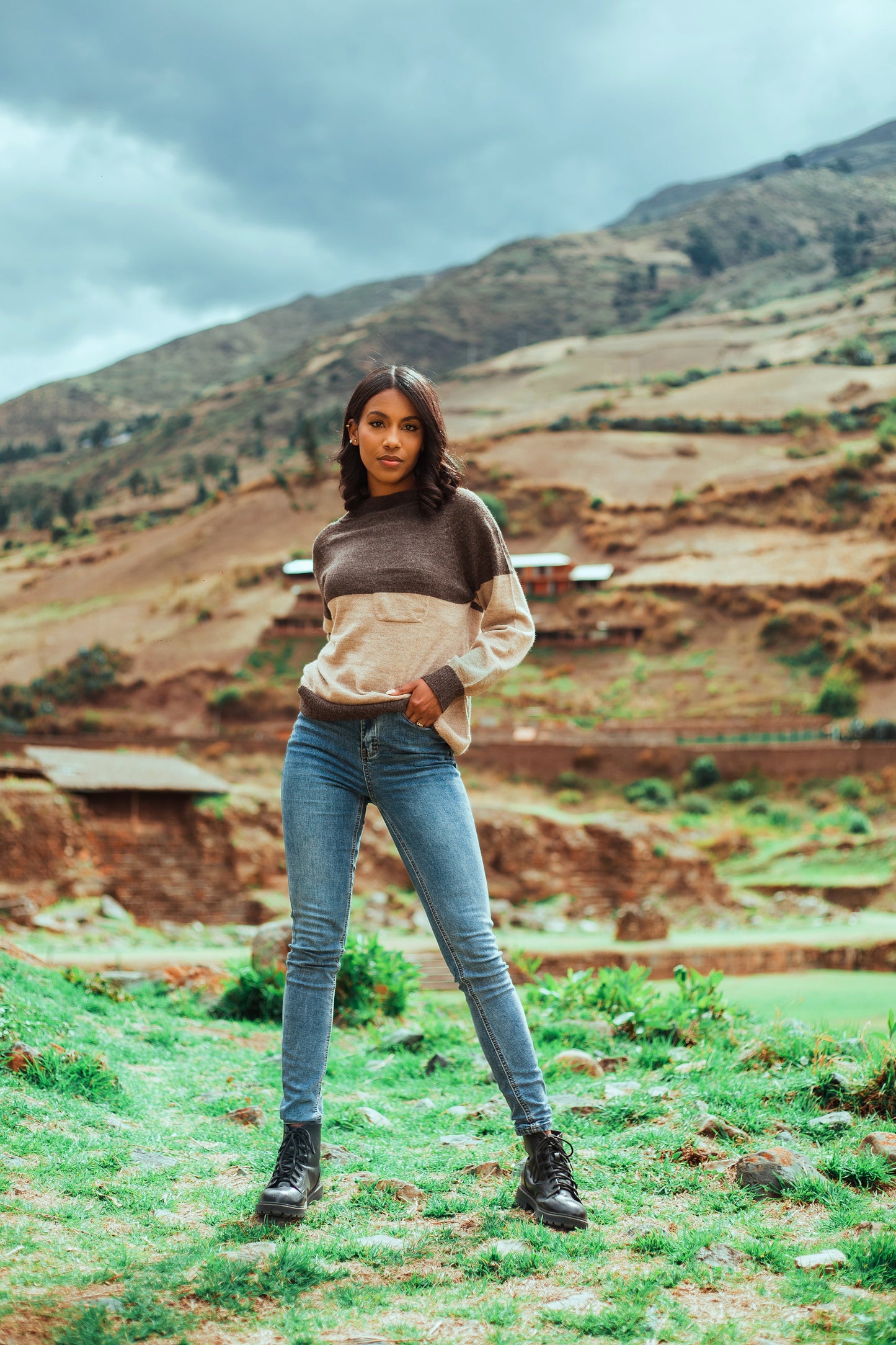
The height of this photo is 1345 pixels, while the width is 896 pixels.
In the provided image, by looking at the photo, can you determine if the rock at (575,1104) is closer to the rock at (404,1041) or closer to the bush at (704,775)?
the rock at (404,1041)

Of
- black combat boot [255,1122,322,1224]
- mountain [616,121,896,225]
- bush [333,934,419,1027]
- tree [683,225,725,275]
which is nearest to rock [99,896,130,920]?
bush [333,934,419,1027]

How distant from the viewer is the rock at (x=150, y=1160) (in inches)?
112

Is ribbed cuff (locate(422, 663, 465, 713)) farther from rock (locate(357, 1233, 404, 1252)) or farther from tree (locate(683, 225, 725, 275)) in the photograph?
tree (locate(683, 225, 725, 275))

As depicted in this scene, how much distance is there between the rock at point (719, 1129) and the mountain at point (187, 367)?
368ft

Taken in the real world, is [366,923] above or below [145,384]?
below

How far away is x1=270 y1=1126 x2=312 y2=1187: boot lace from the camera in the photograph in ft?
8.28

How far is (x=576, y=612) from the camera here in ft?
133

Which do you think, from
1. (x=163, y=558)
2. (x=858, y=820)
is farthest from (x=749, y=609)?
(x=163, y=558)

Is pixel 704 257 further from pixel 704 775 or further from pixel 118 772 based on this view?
pixel 118 772

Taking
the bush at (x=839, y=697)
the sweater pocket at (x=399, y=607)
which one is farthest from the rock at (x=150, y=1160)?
the bush at (x=839, y=697)

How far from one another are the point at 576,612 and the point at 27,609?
83.1ft

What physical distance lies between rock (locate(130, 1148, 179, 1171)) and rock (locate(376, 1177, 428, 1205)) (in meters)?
0.60

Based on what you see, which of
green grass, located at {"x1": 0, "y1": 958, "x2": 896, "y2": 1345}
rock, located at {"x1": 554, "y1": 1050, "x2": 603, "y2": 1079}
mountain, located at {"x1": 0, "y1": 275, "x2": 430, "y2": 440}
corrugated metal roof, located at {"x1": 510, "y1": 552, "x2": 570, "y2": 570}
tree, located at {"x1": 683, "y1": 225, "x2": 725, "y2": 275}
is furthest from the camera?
mountain, located at {"x1": 0, "y1": 275, "x2": 430, "y2": 440}

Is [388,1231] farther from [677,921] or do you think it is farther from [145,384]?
[145,384]
